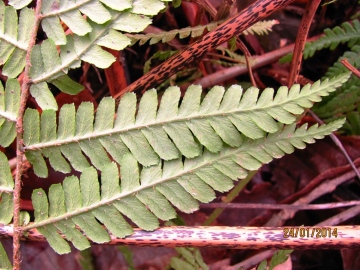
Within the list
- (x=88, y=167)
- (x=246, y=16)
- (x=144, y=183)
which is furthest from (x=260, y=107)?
(x=88, y=167)

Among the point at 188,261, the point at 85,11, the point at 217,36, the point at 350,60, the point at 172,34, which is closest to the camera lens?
the point at 85,11

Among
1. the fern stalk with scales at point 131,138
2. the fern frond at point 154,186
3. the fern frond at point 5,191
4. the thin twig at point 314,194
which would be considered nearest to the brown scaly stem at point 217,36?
the fern stalk with scales at point 131,138

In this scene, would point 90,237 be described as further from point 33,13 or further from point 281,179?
point 281,179

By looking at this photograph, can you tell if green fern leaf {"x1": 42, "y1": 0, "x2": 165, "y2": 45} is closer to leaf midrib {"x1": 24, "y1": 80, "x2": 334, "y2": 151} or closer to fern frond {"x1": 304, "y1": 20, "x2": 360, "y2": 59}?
leaf midrib {"x1": 24, "y1": 80, "x2": 334, "y2": 151}

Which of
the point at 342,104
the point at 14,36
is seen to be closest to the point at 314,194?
the point at 342,104
